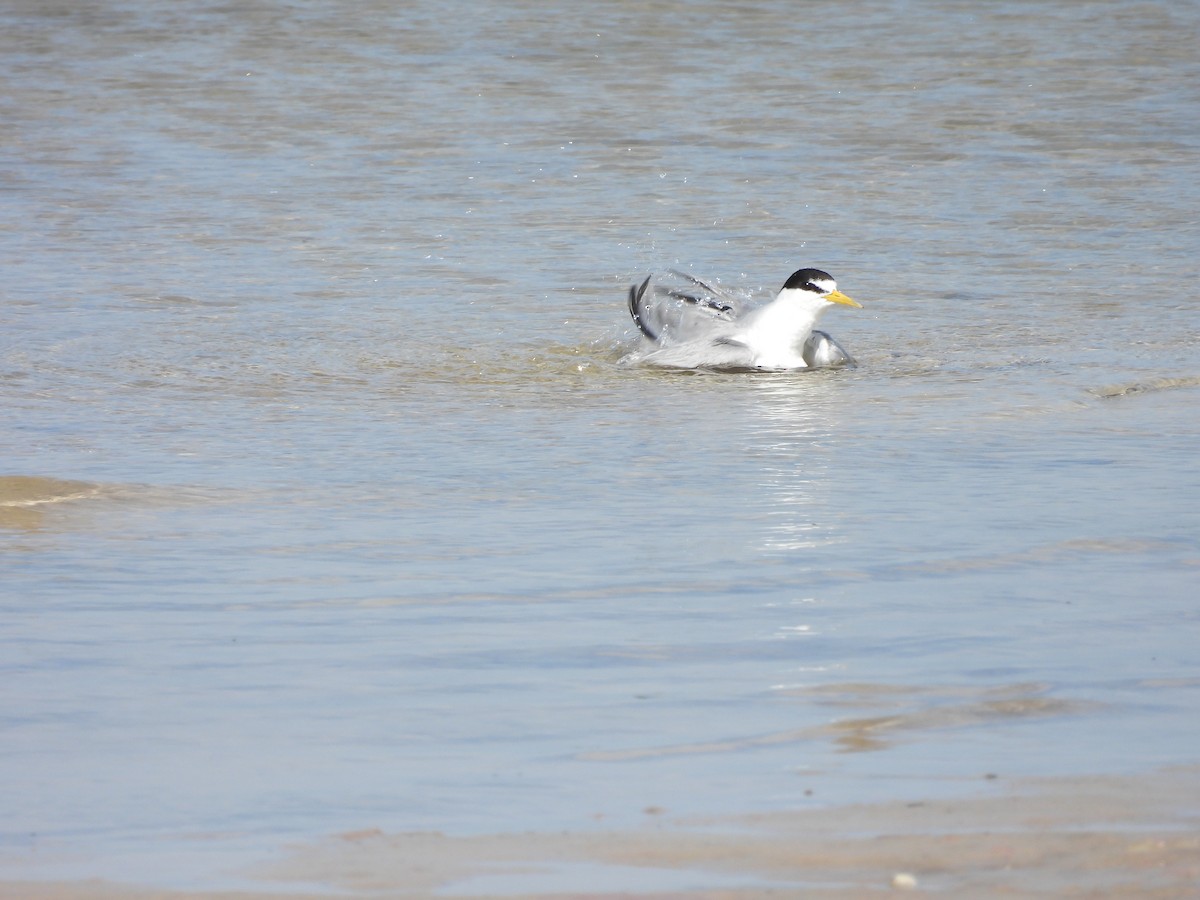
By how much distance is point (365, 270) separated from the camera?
9.91 meters

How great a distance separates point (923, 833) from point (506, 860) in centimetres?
59

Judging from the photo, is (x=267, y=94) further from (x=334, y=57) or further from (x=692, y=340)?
(x=692, y=340)

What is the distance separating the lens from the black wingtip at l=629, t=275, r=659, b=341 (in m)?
8.49

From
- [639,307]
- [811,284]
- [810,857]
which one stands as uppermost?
[810,857]

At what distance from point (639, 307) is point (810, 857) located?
234 inches

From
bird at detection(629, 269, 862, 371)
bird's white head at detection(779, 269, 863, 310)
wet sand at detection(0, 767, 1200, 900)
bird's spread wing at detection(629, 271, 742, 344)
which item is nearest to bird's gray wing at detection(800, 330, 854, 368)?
bird at detection(629, 269, 862, 371)

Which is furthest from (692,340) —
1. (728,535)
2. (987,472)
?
(728,535)

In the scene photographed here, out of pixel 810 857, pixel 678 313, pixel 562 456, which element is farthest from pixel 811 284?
pixel 810 857

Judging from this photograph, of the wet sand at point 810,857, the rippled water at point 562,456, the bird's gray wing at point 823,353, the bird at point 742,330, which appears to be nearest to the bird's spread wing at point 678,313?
the bird at point 742,330

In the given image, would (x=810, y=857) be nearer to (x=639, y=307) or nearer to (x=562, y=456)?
(x=562, y=456)

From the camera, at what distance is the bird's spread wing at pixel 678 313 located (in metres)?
8.47

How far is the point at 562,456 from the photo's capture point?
6.21 meters

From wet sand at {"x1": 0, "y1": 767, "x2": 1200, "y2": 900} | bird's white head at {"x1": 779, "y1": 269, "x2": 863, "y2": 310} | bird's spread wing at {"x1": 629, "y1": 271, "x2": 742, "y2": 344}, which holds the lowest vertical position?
bird's spread wing at {"x1": 629, "y1": 271, "x2": 742, "y2": 344}

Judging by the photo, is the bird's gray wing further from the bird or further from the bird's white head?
the bird's white head
